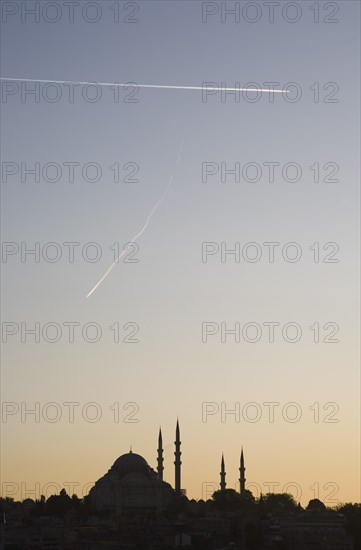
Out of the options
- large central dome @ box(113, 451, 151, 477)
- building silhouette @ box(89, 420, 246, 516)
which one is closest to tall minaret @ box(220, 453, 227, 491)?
building silhouette @ box(89, 420, 246, 516)

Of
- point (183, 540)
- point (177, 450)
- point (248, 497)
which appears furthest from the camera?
point (248, 497)

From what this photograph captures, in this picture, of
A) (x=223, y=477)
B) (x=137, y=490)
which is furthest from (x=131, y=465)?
(x=223, y=477)

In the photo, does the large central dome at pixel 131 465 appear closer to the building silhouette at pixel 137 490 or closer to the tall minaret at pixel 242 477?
the building silhouette at pixel 137 490

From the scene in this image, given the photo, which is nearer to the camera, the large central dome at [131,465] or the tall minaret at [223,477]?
the tall minaret at [223,477]

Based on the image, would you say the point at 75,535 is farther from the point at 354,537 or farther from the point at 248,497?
the point at 248,497

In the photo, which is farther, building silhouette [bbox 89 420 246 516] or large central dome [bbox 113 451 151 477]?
large central dome [bbox 113 451 151 477]

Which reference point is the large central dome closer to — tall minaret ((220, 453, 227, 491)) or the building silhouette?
the building silhouette

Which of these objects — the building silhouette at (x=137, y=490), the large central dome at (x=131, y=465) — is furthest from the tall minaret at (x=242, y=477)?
the large central dome at (x=131, y=465)

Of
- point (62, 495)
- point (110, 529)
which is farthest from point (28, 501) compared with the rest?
point (110, 529)
